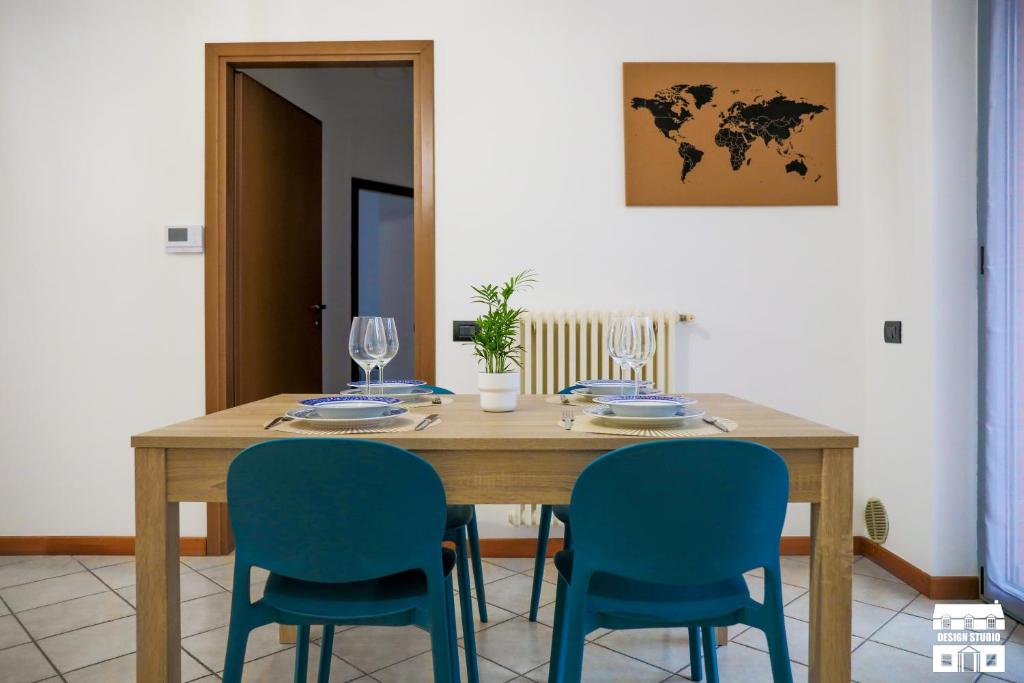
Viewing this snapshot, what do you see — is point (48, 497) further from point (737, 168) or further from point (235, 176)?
point (737, 168)

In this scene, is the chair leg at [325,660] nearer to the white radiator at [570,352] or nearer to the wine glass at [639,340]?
the wine glass at [639,340]

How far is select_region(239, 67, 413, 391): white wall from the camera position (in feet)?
14.8

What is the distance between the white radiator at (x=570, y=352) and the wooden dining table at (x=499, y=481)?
1400 millimetres

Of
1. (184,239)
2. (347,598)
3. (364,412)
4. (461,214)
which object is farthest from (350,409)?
(184,239)

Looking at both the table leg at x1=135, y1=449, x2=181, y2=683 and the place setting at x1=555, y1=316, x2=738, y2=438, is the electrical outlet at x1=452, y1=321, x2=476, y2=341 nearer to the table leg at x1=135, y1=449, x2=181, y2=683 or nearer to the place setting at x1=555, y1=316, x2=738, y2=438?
the place setting at x1=555, y1=316, x2=738, y2=438

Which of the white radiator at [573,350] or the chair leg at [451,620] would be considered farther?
the white radiator at [573,350]

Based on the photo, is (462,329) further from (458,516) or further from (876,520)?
(876,520)

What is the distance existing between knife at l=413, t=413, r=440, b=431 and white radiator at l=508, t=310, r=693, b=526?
3.95 feet

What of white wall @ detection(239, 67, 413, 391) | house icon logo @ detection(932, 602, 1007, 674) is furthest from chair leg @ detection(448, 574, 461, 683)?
white wall @ detection(239, 67, 413, 391)

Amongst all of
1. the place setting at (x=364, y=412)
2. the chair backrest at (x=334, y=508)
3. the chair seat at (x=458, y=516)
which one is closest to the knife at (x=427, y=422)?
the place setting at (x=364, y=412)

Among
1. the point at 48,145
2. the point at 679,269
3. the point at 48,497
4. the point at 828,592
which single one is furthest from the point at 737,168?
the point at 48,497

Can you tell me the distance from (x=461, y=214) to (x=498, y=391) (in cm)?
139

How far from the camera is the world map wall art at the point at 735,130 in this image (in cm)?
292

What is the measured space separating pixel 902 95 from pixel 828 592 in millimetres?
2030
